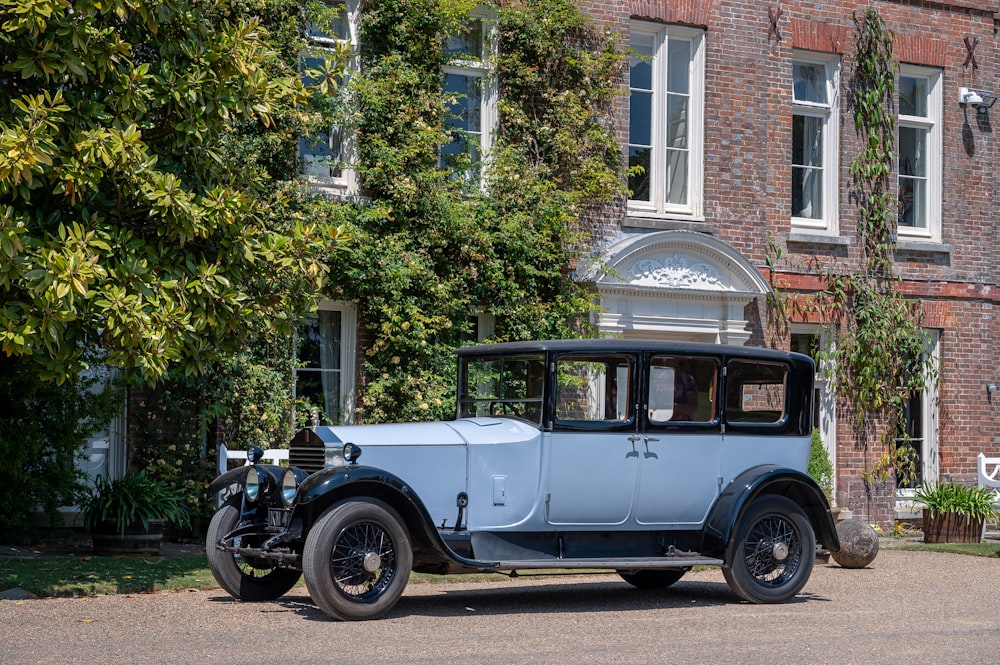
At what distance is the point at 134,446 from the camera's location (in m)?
13.4

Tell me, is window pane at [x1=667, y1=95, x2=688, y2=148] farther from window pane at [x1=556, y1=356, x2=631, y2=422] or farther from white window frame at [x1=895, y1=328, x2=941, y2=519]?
window pane at [x1=556, y1=356, x2=631, y2=422]

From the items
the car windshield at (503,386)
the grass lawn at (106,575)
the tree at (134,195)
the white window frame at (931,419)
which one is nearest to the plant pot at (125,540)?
the grass lawn at (106,575)

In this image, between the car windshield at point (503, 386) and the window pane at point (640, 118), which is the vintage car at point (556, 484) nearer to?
the car windshield at point (503, 386)

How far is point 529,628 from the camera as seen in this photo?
804 centimetres

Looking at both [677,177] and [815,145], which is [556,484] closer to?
[677,177]

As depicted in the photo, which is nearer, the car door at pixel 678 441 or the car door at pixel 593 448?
the car door at pixel 593 448

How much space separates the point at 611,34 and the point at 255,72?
22.0 ft

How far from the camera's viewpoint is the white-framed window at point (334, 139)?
1441cm

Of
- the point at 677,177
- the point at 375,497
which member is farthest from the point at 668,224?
the point at 375,497

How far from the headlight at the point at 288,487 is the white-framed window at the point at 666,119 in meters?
8.54

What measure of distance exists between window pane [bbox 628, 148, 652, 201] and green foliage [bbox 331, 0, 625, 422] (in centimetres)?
50

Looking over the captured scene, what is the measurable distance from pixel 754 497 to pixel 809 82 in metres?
9.37

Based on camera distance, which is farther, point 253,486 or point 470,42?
point 470,42

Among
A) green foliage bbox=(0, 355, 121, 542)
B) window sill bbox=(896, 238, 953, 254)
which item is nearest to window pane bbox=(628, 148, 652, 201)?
window sill bbox=(896, 238, 953, 254)
